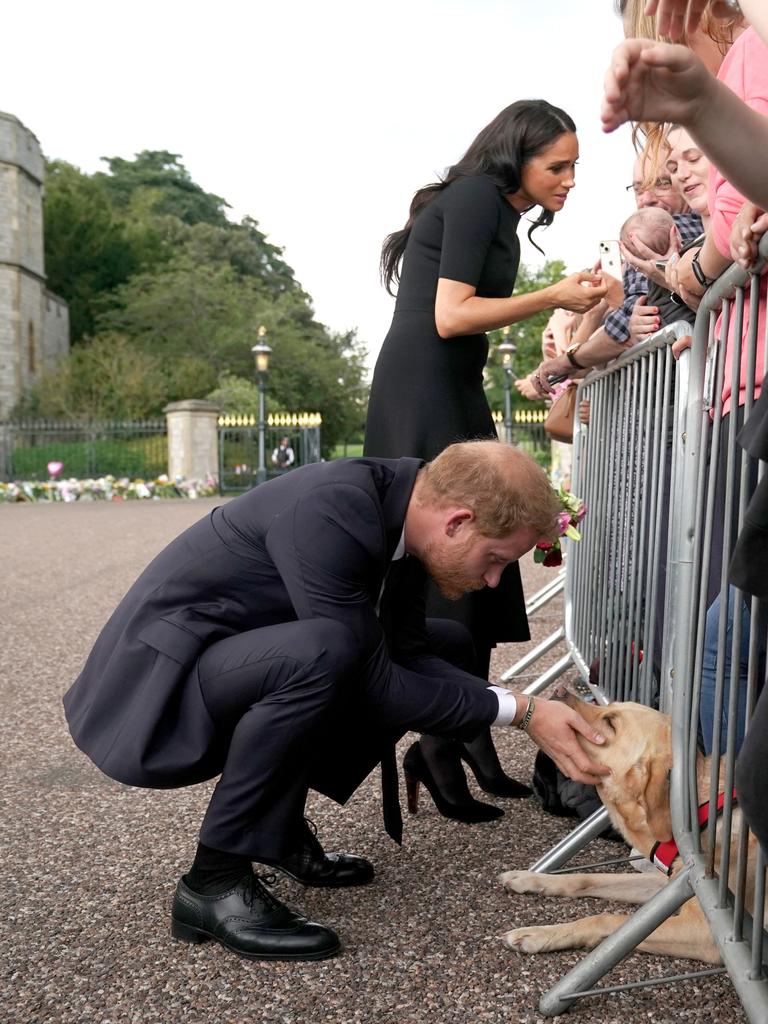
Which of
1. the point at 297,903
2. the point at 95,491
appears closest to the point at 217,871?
the point at 297,903

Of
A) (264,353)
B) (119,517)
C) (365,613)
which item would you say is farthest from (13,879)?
(264,353)

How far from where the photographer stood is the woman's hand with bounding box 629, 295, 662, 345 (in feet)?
12.4

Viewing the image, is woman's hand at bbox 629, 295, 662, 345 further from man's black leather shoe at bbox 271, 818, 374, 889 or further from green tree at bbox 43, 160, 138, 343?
green tree at bbox 43, 160, 138, 343

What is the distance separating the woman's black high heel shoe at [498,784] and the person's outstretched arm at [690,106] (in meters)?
2.78

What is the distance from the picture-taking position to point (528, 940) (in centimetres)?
284

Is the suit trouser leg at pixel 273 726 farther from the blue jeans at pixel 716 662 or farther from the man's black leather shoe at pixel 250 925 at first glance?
the blue jeans at pixel 716 662

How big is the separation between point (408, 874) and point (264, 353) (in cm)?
3035

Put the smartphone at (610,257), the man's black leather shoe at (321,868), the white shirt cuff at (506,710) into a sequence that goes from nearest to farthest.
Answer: the white shirt cuff at (506,710)
the man's black leather shoe at (321,868)
the smartphone at (610,257)

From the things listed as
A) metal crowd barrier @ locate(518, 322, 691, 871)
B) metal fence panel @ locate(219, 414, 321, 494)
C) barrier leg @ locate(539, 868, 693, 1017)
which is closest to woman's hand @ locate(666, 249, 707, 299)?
metal crowd barrier @ locate(518, 322, 691, 871)

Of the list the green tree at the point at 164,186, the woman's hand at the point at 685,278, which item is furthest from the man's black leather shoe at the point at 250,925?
the green tree at the point at 164,186

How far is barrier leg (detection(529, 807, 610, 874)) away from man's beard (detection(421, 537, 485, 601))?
0.77 m

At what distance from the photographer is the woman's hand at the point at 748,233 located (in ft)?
6.38

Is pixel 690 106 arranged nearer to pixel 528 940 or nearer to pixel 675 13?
pixel 675 13

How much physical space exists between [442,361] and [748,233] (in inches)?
83.2
